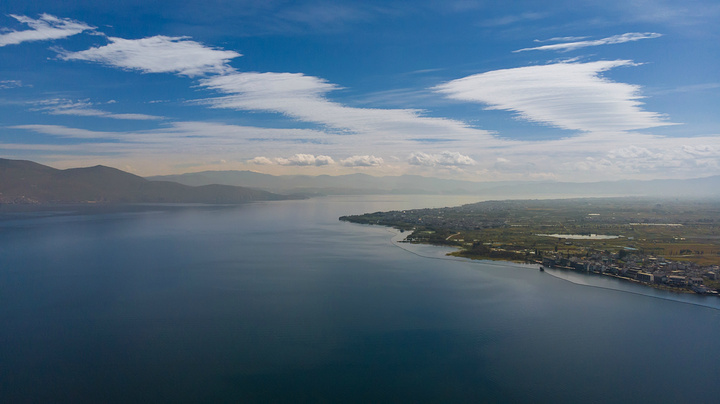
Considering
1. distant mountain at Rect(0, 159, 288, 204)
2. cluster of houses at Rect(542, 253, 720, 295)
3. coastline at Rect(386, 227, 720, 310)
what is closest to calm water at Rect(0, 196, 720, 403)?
coastline at Rect(386, 227, 720, 310)

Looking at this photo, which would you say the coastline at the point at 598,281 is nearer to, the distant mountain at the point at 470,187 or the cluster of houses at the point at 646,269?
the cluster of houses at the point at 646,269

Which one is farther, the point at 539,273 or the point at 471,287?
the point at 539,273

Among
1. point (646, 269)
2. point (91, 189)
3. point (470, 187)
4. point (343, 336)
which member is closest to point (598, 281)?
point (646, 269)

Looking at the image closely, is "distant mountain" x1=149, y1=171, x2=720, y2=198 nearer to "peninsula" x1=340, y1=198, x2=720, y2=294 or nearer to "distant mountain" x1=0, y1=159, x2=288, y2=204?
"distant mountain" x1=0, y1=159, x2=288, y2=204

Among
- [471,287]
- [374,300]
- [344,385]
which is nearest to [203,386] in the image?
[344,385]

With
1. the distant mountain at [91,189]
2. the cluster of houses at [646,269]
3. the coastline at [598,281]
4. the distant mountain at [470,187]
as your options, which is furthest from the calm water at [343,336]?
the distant mountain at [470,187]

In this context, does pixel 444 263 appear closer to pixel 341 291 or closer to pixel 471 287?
pixel 471 287
